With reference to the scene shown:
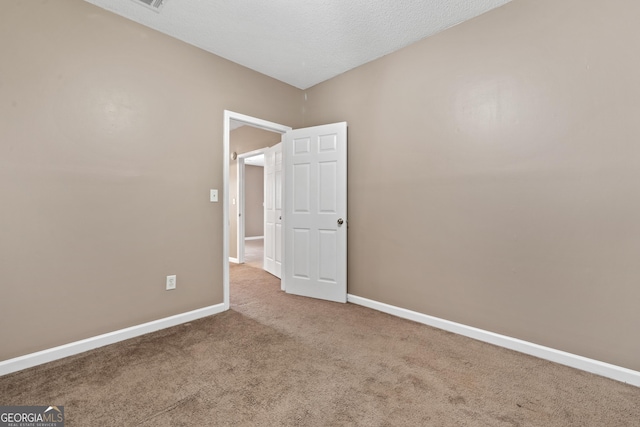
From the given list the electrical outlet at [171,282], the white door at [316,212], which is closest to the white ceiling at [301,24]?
the white door at [316,212]

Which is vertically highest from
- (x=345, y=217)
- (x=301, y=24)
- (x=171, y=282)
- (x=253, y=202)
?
(x=301, y=24)

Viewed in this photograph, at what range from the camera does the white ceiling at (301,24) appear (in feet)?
7.50

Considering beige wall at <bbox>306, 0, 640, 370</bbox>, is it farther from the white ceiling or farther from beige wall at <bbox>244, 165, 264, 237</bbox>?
beige wall at <bbox>244, 165, 264, 237</bbox>

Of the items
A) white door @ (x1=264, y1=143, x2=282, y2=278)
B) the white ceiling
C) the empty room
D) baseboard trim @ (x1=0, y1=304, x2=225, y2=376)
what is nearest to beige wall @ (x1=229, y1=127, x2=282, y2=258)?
white door @ (x1=264, y1=143, x2=282, y2=278)

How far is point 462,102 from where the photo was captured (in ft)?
8.29

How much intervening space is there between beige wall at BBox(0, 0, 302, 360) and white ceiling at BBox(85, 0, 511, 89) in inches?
7.9

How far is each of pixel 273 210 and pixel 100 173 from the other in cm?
265

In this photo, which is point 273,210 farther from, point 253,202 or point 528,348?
point 253,202

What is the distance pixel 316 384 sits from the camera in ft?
5.85

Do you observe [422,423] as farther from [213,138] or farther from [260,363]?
[213,138]

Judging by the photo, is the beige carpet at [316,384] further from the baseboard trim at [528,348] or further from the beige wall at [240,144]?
the beige wall at [240,144]

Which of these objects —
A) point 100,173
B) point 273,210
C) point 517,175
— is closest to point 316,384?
point 517,175

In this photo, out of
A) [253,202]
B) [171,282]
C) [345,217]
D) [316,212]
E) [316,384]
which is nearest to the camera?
→ [316,384]

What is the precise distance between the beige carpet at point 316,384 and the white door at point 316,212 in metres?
0.95
